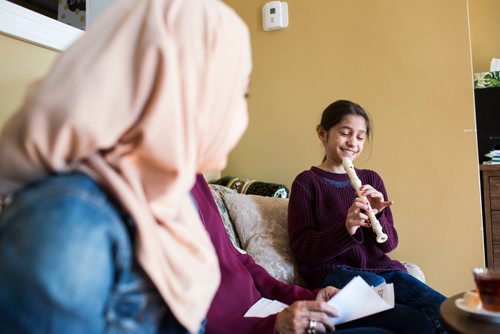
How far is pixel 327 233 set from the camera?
145 centimetres

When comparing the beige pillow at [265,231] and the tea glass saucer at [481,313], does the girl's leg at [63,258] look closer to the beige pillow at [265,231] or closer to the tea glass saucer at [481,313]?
the tea glass saucer at [481,313]

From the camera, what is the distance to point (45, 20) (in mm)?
1171

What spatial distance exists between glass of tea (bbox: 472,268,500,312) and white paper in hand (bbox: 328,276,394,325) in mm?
196

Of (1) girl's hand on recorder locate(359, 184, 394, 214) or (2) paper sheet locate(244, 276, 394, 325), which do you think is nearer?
(2) paper sheet locate(244, 276, 394, 325)

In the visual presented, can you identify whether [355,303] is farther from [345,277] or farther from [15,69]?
[15,69]

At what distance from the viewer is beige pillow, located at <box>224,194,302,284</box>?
5.16 feet

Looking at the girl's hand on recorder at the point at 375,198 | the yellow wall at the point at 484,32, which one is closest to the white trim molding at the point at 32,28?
the girl's hand on recorder at the point at 375,198

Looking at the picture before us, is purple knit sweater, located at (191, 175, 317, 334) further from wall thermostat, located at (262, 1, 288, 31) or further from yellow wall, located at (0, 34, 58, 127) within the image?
wall thermostat, located at (262, 1, 288, 31)

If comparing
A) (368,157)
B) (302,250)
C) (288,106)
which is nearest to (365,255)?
(302,250)

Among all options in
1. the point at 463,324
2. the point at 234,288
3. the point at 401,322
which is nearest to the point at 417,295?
the point at 401,322

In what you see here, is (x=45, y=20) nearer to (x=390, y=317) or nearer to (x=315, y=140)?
(x=390, y=317)

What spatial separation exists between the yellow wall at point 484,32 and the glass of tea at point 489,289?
6.08ft

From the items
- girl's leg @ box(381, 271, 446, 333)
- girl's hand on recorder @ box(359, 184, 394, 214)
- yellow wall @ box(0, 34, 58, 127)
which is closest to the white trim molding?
yellow wall @ box(0, 34, 58, 127)

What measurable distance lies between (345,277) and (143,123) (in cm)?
108
